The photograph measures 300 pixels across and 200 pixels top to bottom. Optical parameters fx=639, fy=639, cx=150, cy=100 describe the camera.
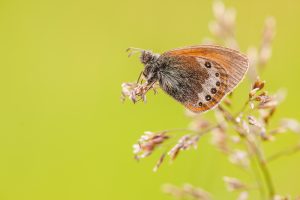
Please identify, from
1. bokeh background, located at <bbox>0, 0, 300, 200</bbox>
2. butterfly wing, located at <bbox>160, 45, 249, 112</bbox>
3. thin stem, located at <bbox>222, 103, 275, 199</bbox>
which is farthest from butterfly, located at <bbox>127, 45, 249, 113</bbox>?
bokeh background, located at <bbox>0, 0, 300, 200</bbox>

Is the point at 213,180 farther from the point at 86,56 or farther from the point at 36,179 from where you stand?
the point at 86,56

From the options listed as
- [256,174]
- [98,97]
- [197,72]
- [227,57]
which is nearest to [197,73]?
[197,72]

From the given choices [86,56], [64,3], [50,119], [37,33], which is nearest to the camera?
[50,119]

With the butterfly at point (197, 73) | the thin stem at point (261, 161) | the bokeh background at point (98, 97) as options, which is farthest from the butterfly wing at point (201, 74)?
the bokeh background at point (98, 97)

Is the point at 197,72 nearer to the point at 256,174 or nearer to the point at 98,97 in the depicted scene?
the point at 256,174

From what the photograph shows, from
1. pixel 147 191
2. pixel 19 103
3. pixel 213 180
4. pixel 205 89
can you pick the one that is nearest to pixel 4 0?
pixel 19 103

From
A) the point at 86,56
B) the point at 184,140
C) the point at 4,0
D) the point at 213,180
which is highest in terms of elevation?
the point at 4,0

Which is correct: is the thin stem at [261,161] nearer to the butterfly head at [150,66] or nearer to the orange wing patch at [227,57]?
the orange wing patch at [227,57]
